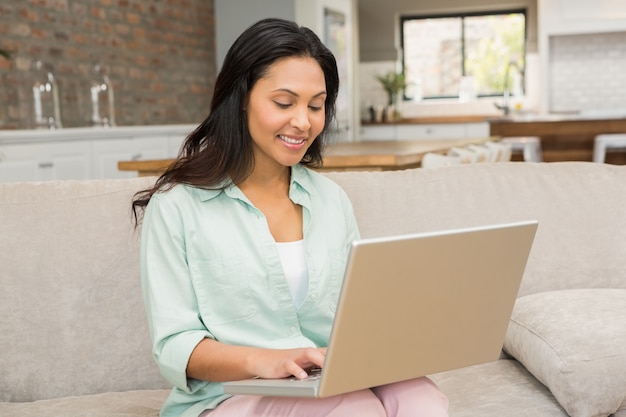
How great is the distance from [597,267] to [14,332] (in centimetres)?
140

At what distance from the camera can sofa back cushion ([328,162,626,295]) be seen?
2252mm

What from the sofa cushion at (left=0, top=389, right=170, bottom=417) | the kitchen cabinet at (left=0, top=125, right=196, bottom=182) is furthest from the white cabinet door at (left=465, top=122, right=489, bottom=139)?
the sofa cushion at (left=0, top=389, right=170, bottom=417)

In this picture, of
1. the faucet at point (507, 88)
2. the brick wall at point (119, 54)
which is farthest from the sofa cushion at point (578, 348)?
the faucet at point (507, 88)

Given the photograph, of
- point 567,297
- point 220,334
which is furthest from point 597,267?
point 220,334

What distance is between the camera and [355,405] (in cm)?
141

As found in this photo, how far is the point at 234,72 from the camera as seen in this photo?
166 cm

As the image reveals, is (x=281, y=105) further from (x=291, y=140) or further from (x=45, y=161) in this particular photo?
(x=45, y=161)

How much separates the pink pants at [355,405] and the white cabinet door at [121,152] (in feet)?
13.4

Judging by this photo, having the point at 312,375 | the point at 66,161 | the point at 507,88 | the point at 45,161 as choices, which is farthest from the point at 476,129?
the point at 312,375

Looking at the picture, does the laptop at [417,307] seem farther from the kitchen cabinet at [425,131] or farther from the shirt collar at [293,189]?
the kitchen cabinet at [425,131]

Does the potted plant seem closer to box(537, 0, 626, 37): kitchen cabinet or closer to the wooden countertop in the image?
the wooden countertop

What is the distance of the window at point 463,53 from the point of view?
1013 centimetres

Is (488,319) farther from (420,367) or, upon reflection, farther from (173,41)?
(173,41)

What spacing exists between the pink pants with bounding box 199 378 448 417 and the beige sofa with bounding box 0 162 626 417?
0.37 m
